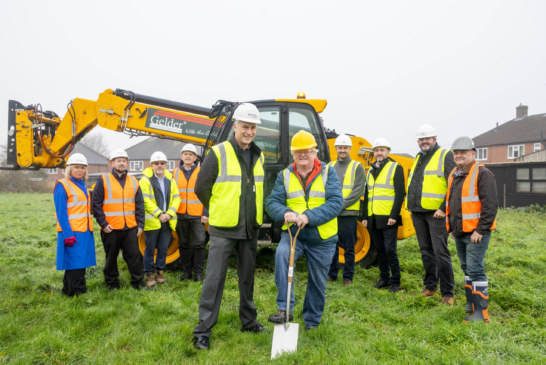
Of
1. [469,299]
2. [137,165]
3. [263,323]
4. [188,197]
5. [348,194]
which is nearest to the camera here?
[263,323]

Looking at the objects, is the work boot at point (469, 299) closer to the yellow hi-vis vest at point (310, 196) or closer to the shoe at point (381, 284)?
the shoe at point (381, 284)

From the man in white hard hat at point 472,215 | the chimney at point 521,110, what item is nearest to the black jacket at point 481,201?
the man in white hard hat at point 472,215

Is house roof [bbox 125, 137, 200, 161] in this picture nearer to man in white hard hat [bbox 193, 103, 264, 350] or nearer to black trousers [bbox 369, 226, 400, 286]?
black trousers [bbox 369, 226, 400, 286]

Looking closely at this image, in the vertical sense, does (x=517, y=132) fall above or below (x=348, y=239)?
above

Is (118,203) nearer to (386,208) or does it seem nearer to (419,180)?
(386,208)

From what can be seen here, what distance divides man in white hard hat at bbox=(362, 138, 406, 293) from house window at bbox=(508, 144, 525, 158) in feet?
113

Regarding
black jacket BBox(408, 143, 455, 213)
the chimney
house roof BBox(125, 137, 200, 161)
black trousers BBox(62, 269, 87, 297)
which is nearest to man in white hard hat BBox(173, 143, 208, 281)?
black trousers BBox(62, 269, 87, 297)

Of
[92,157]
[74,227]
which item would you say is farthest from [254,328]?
[92,157]

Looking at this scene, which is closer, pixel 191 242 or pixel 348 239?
pixel 348 239

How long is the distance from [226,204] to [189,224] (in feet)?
7.49

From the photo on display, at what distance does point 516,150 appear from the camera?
33250 millimetres

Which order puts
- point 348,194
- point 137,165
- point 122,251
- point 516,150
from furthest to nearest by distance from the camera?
point 137,165, point 516,150, point 348,194, point 122,251

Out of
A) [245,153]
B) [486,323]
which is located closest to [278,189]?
[245,153]

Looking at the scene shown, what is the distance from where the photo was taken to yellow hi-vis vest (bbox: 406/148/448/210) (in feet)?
14.9
